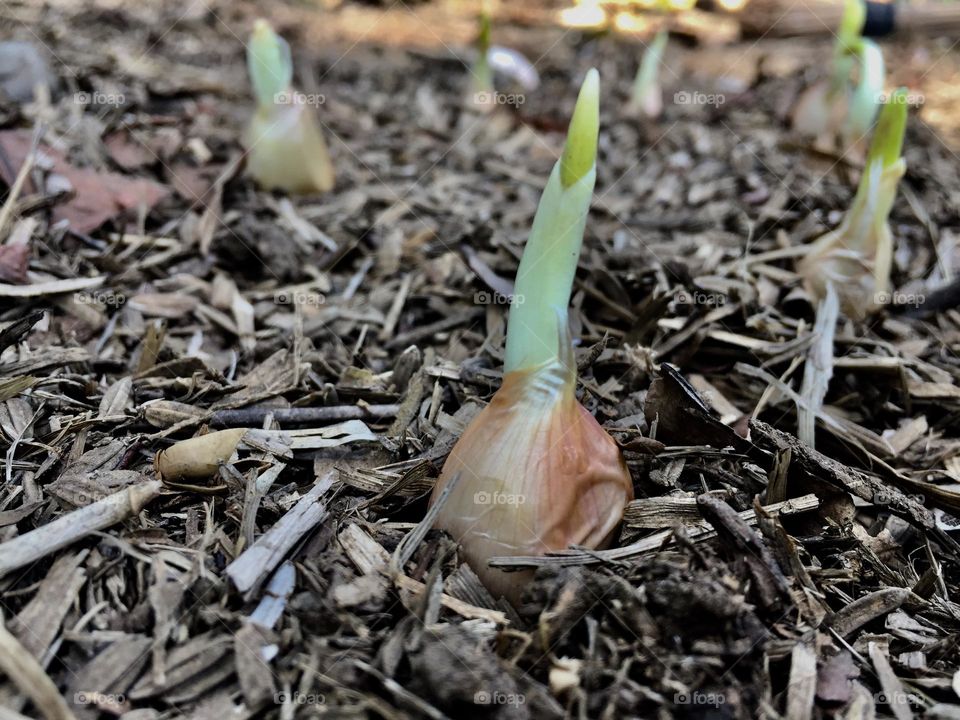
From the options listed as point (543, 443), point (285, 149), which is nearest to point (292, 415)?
point (543, 443)

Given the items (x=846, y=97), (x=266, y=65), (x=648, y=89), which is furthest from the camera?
(x=648, y=89)

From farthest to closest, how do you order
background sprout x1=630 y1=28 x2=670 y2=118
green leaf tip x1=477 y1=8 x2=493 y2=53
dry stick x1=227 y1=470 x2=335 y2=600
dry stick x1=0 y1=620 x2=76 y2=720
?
background sprout x1=630 y1=28 x2=670 y2=118 → green leaf tip x1=477 y1=8 x2=493 y2=53 → dry stick x1=227 y1=470 x2=335 y2=600 → dry stick x1=0 y1=620 x2=76 y2=720

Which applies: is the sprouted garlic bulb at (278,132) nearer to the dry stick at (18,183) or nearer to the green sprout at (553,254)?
the dry stick at (18,183)

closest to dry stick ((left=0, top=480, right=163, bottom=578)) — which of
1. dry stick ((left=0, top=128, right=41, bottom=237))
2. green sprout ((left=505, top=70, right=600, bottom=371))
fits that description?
green sprout ((left=505, top=70, right=600, bottom=371))

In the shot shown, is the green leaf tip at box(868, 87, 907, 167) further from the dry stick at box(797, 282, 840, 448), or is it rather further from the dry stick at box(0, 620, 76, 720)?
the dry stick at box(0, 620, 76, 720)

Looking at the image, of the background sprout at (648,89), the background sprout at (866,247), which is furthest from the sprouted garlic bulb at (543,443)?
the background sprout at (648,89)

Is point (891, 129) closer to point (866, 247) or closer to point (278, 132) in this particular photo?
point (866, 247)
